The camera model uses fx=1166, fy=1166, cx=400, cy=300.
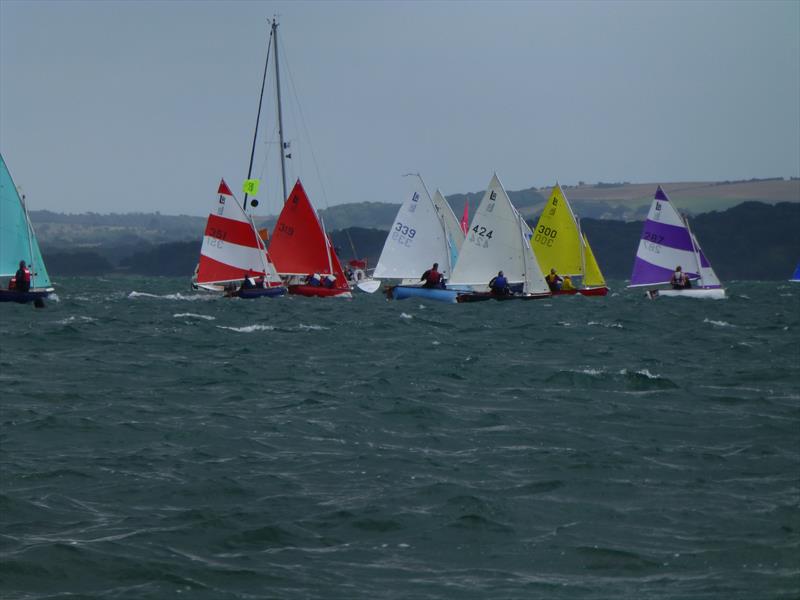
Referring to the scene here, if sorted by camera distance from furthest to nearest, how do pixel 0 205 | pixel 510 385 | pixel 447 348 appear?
pixel 0 205, pixel 447 348, pixel 510 385

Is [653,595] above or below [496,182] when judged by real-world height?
below

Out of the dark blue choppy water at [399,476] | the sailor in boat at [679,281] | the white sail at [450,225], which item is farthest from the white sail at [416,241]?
the dark blue choppy water at [399,476]

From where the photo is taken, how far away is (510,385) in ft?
64.4

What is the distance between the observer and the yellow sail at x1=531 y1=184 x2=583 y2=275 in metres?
55.9

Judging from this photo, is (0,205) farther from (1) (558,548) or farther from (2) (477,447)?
(1) (558,548)

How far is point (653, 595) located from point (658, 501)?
9.13 feet

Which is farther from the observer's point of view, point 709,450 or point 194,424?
point 194,424

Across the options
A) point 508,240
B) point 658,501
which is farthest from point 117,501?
point 508,240

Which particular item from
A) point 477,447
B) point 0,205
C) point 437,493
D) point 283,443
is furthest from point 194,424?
point 0,205

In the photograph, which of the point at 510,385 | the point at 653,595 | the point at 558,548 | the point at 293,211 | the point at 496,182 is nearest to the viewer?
the point at 653,595

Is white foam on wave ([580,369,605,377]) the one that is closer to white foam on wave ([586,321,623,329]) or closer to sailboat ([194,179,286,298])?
white foam on wave ([586,321,623,329])

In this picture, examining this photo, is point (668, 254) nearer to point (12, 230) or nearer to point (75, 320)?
point (12, 230)

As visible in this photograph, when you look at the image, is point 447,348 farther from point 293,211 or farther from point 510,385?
point 293,211

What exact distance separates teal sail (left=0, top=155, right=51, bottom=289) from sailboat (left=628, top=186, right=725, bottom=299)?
2789 cm
